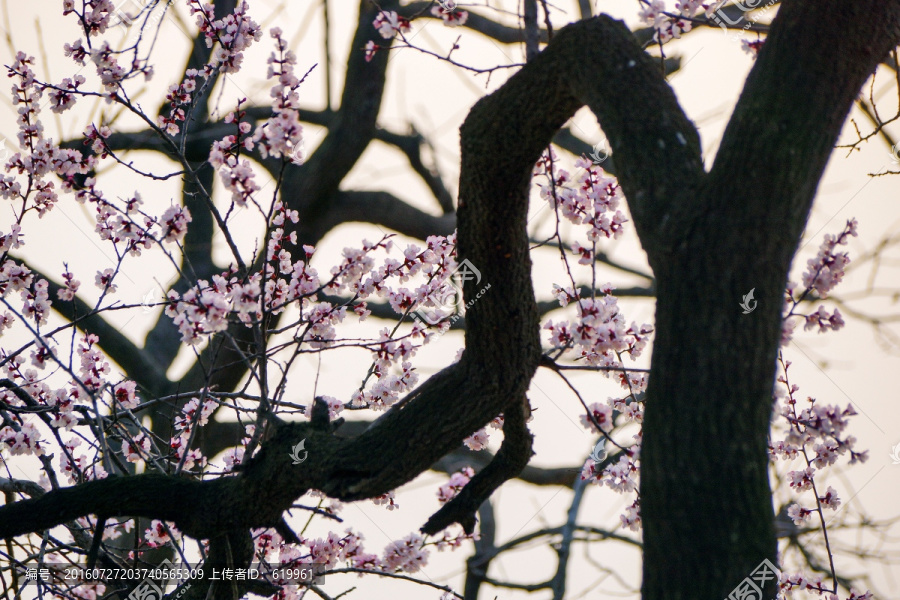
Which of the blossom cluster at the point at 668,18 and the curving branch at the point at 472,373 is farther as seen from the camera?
the blossom cluster at the point at 668,18

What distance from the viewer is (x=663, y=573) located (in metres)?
1.35

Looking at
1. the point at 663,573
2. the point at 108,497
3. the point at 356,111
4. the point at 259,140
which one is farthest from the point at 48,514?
the point at 356,111

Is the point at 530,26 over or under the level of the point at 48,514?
over

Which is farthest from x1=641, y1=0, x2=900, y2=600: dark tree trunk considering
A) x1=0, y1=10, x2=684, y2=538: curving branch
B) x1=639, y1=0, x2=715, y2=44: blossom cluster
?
x1=639, y1=0, x2=715, y2=44: blossom cluster

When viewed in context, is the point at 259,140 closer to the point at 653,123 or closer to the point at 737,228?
the point at 653,123

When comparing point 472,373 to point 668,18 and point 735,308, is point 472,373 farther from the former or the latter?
point 668,18

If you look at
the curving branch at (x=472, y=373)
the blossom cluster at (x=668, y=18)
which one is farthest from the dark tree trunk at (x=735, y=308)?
the blossom cluster at (x=668, y=18)

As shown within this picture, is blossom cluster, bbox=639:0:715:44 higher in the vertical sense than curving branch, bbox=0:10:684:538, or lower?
higher

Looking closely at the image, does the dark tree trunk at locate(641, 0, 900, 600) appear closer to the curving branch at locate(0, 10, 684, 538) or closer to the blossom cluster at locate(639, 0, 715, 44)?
the curving branch at locate(0, 10, 684, 538)

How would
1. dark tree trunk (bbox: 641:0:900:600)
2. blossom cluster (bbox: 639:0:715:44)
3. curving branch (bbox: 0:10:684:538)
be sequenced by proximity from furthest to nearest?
blossom cluster (bbox: 639:0:715:44) < curving branch (bbox: 0:10:684:538) < dark tree trunk (bbox: 641:0:900:600)

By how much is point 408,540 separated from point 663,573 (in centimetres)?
219

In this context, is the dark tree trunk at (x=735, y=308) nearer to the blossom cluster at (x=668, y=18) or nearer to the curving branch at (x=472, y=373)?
the curving branch at (x=472, y=373)

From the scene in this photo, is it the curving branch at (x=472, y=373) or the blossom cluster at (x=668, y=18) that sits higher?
the blossom cluster at (x=668, y=18)

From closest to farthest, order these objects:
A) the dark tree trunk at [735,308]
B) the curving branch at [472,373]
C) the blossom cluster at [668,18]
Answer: the dark tree trunk at [735,308] → the curving branch at [472,373] → the blossom cluster at [668,18]
